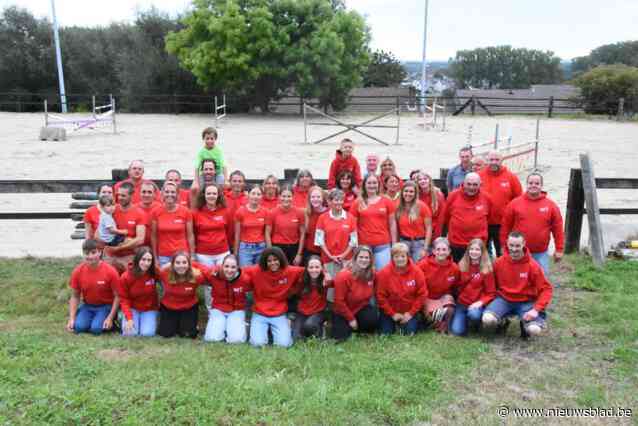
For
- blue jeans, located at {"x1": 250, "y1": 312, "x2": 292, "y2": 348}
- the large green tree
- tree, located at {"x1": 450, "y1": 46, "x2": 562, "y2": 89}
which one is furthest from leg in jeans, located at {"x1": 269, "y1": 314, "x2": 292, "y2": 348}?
tree, located at {"x1": 450, "y1": 46, "x2": 562, "y2": 89}

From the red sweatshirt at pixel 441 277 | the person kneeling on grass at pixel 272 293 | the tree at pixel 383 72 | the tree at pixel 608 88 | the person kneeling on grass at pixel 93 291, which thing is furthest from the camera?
the tree at pixel 383 72

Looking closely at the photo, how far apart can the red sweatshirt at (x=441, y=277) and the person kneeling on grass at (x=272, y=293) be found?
116cm

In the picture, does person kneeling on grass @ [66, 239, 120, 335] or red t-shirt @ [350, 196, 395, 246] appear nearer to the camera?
person kneeling on grass @ [66, 239, 120, 335]

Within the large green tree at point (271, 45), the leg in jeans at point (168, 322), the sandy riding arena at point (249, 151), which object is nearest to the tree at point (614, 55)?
the large green tree at point (271, 45)

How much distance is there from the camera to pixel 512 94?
190 feet

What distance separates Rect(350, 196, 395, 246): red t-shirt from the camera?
5918 millimetres

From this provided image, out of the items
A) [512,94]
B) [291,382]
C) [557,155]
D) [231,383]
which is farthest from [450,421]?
[512,94]

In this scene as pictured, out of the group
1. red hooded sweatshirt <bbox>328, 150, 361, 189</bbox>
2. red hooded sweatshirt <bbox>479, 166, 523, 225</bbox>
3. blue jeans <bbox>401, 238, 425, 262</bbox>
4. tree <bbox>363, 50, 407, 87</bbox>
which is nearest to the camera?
blue jeans <bbox>401, 238, 425, 262</bbox>

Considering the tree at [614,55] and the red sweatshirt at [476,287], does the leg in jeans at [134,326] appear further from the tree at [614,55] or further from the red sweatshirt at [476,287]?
the tree at [614,55]

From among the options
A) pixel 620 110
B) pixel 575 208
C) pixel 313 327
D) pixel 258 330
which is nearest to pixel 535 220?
pixel 575 208

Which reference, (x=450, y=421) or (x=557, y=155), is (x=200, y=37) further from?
(x=450, y=421)

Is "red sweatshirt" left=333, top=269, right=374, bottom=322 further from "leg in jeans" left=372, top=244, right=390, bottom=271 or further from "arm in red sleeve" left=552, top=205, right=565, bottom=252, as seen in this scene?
"arm in red sleeve" left=552, top=205, right=565, bottom=252

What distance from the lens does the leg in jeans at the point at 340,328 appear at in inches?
205

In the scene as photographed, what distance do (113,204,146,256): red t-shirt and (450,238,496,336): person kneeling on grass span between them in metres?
3.01
